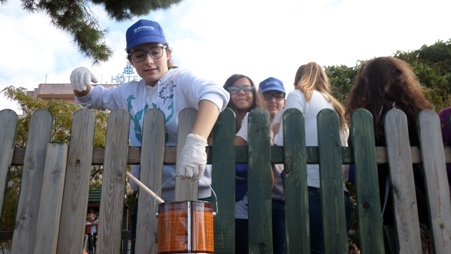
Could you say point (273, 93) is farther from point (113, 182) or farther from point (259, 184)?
point (113, 182)

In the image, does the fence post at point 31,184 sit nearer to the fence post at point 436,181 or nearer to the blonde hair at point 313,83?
the blonde hair at point 313,83

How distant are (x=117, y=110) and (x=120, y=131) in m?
0.13

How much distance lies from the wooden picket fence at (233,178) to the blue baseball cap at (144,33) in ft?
1.42

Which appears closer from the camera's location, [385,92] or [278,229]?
[278,229]

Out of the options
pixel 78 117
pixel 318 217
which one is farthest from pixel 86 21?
pixel 318 217

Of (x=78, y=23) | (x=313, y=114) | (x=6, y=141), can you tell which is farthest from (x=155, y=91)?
(x=78, y=23)

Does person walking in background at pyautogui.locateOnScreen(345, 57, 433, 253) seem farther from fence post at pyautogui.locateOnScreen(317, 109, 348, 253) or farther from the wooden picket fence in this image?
fence post at pyautogui.locateOnScreen(317, 109, 348, 253)

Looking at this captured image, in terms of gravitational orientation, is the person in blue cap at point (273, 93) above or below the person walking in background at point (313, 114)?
above

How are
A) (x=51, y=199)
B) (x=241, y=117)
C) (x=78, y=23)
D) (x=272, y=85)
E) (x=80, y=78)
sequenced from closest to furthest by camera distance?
(x=51, y=199) < (x=80, y=78) < (x=241, y=117) < (x=272, y=85) < (x=78, y=23)

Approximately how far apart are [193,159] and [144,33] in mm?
947

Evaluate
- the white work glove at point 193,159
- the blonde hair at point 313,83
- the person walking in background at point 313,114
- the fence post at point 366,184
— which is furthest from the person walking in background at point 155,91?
the blonde hair at point 313,83

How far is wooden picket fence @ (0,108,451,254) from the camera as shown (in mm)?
2527

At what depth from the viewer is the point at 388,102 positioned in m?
2.97

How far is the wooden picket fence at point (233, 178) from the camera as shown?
8.29ft
